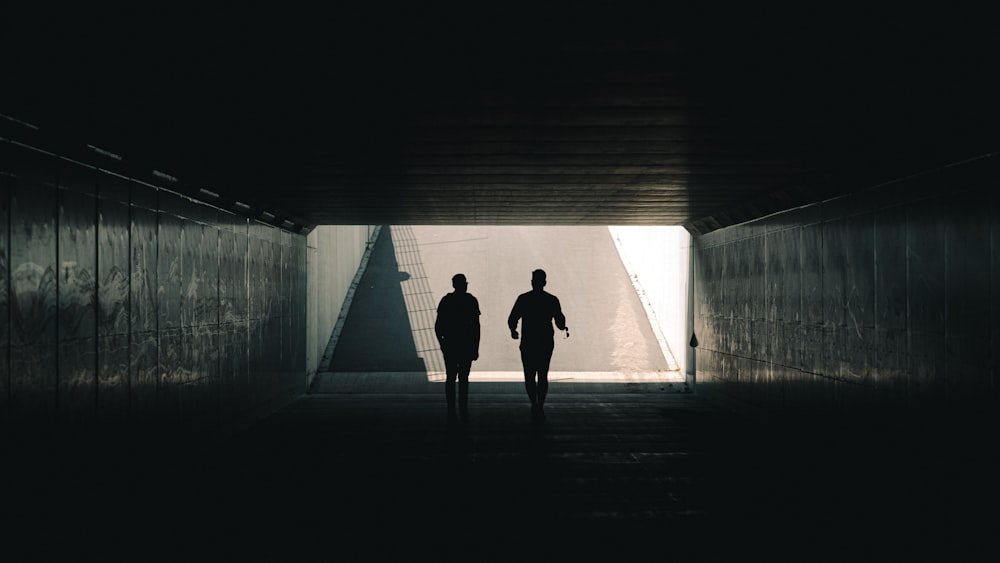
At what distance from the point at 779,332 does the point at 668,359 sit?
27.0ft

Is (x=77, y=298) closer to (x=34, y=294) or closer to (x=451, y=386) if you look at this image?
(x=34, y=294)

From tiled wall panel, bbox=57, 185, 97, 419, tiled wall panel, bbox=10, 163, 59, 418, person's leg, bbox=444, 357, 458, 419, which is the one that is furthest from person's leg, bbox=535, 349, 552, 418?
tiled wall panel, bbox=10, 163, 59, 418

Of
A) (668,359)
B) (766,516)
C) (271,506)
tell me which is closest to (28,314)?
(271,506)

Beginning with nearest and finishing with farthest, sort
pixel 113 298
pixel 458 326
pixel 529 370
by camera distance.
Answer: pixel 113 298 < pixel 458 326 < pixel 529 370

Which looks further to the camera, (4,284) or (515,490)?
(515,490)

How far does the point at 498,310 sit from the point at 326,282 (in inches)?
231

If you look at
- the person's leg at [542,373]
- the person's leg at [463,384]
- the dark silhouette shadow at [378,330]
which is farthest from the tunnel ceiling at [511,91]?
the dark silhouette shadow at [378,330]

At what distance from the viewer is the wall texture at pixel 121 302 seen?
20.4ft

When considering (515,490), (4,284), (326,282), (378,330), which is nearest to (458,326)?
(515,490)

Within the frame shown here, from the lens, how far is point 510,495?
7.09 meters

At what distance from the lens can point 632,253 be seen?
29.7 meters

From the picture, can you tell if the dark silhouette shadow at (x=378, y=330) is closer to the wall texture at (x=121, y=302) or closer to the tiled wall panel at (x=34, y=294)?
the wall texture at (x=121, y=302)

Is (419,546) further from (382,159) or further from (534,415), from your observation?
(534,415)

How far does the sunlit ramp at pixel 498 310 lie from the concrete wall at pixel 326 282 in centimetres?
42
